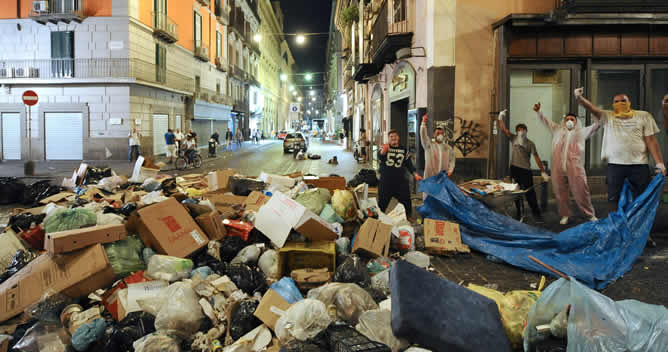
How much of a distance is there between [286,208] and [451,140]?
700 centimetres

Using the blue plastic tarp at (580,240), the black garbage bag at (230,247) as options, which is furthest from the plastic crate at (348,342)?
the blue plastic tarp at (580,240)

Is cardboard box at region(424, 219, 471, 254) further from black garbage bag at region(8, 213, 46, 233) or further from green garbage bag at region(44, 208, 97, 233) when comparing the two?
black garbage bag at region(8, 213, 46, 233)

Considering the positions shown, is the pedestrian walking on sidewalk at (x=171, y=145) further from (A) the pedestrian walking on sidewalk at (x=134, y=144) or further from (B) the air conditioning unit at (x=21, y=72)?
(B) the air conditioning unit at (x=21, y=72)

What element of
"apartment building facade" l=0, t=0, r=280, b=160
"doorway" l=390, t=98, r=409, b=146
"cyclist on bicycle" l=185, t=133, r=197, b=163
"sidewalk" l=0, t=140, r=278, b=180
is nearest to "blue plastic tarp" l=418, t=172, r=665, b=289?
"doorway" l=390, t=98, r=409, b=146

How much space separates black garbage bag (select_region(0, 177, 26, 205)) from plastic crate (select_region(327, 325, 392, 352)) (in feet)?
30.0

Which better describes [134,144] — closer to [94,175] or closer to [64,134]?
[64,134]

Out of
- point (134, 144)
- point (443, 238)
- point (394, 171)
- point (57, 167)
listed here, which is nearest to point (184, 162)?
point (134, 144)

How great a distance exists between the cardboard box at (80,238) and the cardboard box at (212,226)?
3.14 feet

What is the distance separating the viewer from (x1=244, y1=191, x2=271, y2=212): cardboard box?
5.90 metres

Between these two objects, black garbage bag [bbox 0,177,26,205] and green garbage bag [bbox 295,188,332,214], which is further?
black garbage bag [bbox 0,177,26,205]

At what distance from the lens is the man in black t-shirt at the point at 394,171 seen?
7078mm

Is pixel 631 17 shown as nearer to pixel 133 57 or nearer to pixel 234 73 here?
pixel 133 57

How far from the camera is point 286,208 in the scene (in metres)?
4.62

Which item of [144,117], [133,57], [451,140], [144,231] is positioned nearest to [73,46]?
[133,57]
